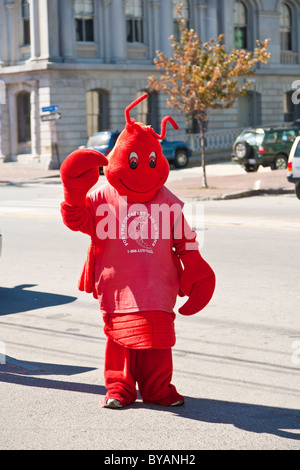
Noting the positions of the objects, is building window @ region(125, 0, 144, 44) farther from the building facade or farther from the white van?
the white van

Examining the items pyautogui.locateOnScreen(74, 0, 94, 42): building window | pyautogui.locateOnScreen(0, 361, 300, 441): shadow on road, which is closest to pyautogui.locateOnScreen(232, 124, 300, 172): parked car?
pyautogui.locateOnScreen(74, 0, 94, 42): building window

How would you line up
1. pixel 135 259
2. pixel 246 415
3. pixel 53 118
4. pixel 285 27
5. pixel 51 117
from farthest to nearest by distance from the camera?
pixel 285 27 → pixel 51 117 → pixel 53 118 → pixel 135 259 → pixel 246 415

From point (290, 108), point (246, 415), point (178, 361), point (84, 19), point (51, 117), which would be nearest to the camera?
point (246, 415)

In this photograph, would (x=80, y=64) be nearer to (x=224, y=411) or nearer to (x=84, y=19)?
(x=84, y=19)

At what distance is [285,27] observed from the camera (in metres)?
49.2

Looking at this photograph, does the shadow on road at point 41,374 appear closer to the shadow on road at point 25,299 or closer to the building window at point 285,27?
the shadow on road at point 25,299

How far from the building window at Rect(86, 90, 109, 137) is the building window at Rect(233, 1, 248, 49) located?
974 centimetres

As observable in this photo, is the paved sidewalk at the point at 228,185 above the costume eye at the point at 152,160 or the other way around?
the other way around

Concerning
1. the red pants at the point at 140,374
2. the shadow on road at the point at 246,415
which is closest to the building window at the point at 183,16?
the red pants at the point at 140,374

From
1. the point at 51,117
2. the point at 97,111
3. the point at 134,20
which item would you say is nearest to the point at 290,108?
the point at 134,20

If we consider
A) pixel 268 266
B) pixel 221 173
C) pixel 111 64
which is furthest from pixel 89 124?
pixel 268 266

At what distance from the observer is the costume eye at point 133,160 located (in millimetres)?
5625

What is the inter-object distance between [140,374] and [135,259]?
77 cm

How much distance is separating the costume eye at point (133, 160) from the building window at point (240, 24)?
42.6 meters
